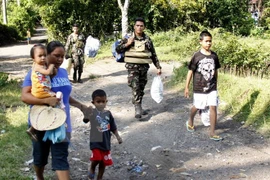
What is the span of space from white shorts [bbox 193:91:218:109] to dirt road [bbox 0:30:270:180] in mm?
568

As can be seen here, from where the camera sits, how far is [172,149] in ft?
17.6

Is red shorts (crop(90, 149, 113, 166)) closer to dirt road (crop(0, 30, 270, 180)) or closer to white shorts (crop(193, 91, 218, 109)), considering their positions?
dirt road (crop(0, 30, 270, 180))

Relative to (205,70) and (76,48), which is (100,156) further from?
(76,48)

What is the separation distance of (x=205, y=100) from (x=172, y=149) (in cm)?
95

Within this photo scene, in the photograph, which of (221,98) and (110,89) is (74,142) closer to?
(221,98)

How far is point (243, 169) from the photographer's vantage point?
4613 mm

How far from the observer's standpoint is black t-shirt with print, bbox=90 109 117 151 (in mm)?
4000

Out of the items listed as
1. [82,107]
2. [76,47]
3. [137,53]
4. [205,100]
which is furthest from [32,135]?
[76,47]

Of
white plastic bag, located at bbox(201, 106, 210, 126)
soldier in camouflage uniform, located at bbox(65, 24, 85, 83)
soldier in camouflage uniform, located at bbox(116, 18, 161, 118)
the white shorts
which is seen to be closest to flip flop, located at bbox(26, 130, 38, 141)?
the white shorts

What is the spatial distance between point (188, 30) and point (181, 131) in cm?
1576

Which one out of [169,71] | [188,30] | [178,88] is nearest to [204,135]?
[178,88]

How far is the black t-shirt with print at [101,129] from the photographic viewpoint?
4.00 m

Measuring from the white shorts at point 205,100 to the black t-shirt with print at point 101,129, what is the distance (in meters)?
1.98

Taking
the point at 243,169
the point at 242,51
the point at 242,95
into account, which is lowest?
the point at 243,169
